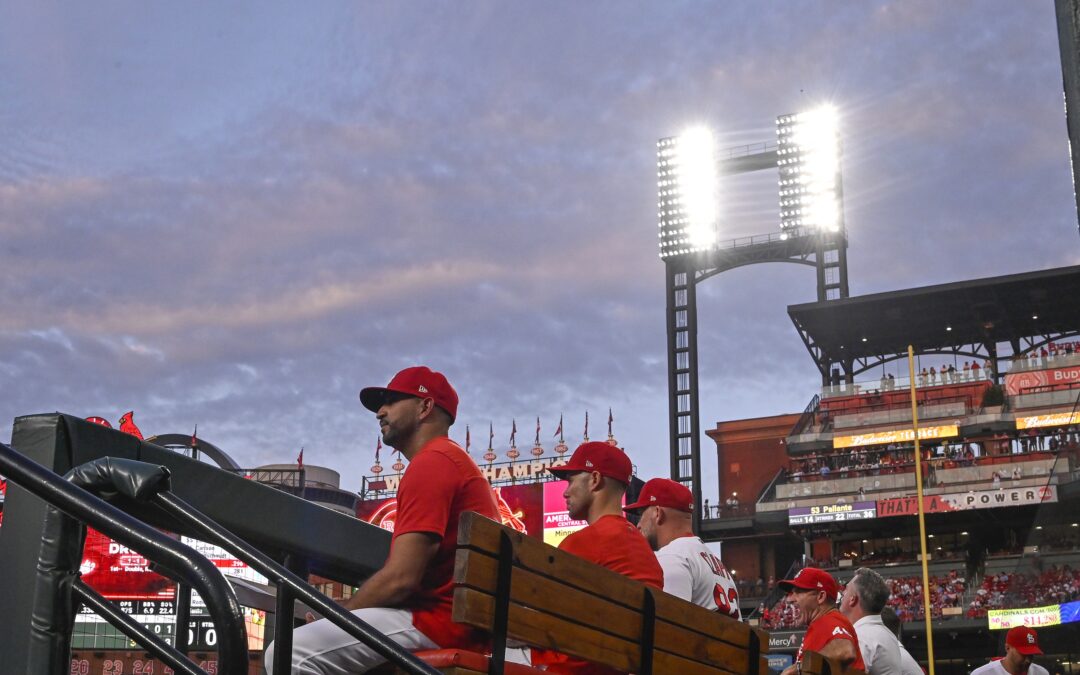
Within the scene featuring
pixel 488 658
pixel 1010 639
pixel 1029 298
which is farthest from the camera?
pixel 1029 298

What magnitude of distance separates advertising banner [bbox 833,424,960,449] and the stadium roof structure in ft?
13.6

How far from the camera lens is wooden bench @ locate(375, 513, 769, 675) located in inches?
136

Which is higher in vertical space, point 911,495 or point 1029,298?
point 1029,298

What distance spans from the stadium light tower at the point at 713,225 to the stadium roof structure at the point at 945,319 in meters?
2.16

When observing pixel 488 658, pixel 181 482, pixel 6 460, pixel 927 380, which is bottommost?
pixel 488 658

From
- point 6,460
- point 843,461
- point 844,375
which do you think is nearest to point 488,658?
point 6,460

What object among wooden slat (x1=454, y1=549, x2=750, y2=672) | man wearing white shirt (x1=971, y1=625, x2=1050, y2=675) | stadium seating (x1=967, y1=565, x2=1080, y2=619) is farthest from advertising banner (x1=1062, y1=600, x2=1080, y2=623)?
wooden slat (x1=454, y1=549, x2=750, y2=672)

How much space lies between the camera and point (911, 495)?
152 ft

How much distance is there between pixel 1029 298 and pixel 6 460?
51.0 metres

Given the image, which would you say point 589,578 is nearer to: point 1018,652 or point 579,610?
point 579,610

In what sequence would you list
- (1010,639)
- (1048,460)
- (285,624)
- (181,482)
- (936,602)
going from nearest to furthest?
(285,624) < (181,482) < (1010,639) < (936,602) < (1048,460)

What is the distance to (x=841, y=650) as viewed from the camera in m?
6.22

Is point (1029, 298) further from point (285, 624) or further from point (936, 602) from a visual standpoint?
point (285, 624)

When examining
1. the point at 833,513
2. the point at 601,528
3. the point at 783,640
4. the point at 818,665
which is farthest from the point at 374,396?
the point at 833,513
